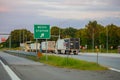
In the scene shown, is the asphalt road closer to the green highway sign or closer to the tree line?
the green highway sign

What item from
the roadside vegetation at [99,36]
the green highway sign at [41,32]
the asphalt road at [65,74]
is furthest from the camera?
the roadside vegetation at [99,36]

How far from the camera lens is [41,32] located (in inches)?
1825

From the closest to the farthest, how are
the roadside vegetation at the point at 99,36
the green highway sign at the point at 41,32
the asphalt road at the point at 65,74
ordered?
the asphalt road at the point at 65,74, the green highway sign at the point at 41,32, the roadside vegetation at the point at 99,36

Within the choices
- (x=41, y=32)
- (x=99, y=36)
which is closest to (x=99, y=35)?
(x=99, y=36)

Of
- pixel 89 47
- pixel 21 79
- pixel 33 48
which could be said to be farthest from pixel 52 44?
pixel 21 79

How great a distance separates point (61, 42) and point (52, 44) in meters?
12.7

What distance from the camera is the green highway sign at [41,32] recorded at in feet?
151

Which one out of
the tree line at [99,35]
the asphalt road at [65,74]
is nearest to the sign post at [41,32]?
the asphalt road at [65,74]

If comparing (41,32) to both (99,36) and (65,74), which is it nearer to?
(65,74)

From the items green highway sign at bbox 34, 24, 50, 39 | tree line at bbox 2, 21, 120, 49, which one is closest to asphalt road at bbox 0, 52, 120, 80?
green highway sign at bbox 34, 24, 50, 39

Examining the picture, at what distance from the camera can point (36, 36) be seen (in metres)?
46.0

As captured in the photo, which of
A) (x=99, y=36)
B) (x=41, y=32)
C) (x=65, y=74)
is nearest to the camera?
(x=65, y=74)

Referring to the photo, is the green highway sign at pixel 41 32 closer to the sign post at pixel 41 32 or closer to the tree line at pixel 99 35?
the sign post at pixel 41 32

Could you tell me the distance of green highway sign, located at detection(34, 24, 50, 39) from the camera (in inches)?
1811
